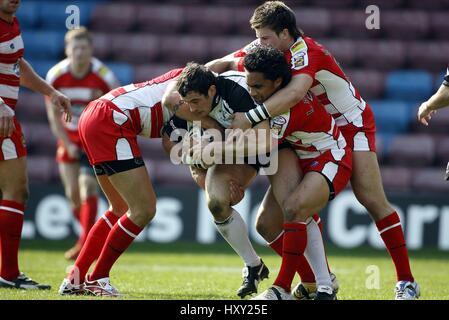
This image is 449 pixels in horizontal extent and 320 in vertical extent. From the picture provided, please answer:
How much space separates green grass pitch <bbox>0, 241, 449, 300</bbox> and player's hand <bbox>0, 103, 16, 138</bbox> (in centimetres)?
105

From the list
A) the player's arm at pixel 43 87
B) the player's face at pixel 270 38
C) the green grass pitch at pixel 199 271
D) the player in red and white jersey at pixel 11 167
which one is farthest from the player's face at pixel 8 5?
the green grass pitch at pixel 199 271

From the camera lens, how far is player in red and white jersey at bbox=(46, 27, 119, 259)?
9086 mm

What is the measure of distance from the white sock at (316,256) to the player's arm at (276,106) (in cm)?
85

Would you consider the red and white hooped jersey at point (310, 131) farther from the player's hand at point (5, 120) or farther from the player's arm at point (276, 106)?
the player's hand at point (5, 120)

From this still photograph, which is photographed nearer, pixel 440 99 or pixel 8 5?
pixel 440 99

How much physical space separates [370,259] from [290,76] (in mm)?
4321

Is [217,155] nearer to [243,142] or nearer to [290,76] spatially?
[243,142]

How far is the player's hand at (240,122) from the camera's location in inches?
212

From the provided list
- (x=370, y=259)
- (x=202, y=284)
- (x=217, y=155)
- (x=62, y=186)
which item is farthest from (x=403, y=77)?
(x=217, y=155)

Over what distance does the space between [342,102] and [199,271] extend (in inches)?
99.8

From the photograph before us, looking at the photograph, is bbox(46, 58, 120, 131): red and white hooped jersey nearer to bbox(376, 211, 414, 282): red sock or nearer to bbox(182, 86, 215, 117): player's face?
bbox(182, 86, 215, 117): player's face

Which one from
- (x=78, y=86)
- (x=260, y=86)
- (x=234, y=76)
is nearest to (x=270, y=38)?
(x=234, y=76)

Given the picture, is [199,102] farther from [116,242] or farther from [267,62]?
[116,242]

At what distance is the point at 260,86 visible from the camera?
543cm
